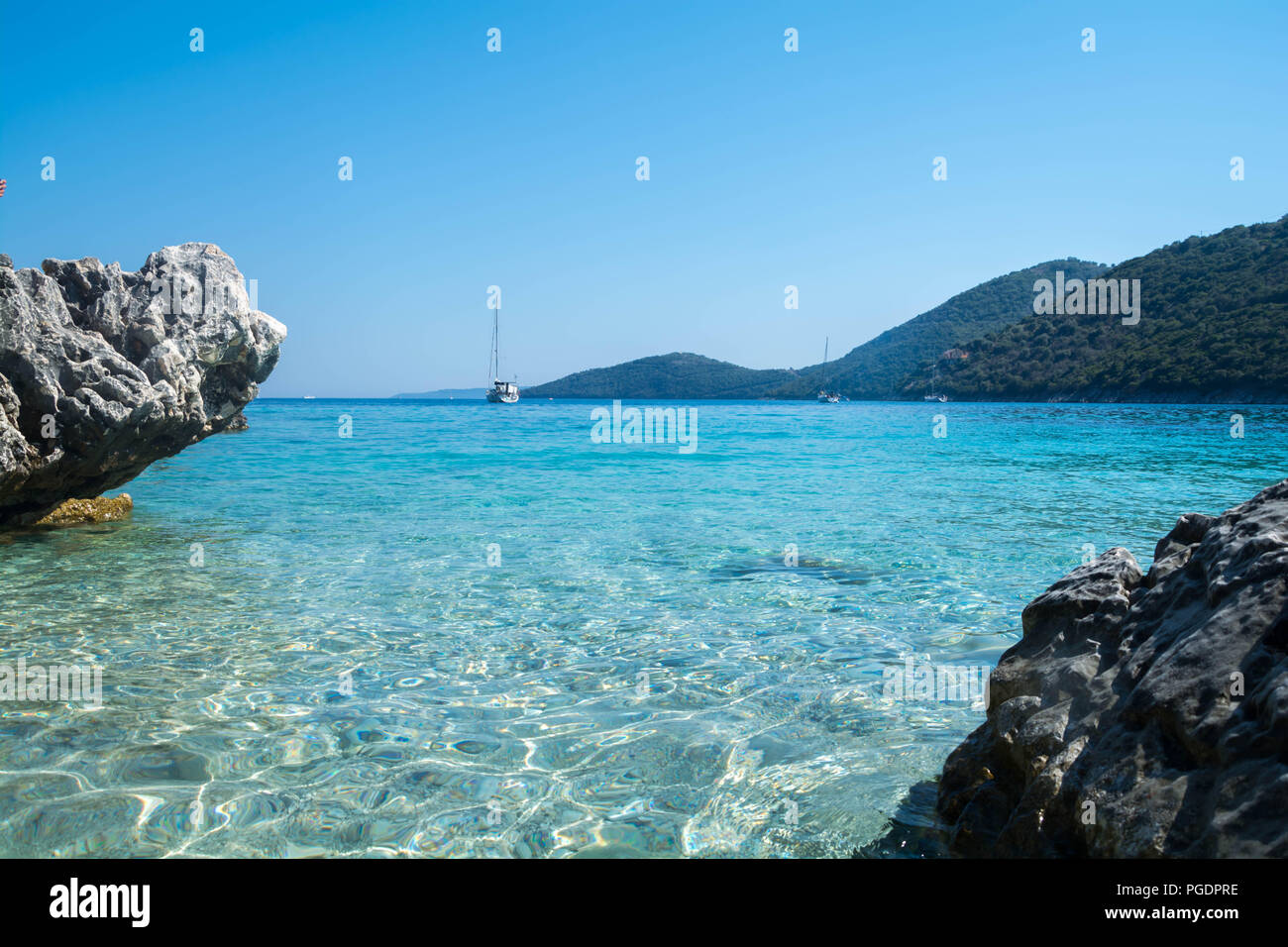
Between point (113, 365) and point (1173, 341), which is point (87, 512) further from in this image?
point (1173, 341)

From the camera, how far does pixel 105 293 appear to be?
32.3 feet

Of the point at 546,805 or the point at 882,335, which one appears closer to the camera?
the point at 546,805

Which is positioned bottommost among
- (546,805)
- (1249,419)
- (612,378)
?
(546,805)

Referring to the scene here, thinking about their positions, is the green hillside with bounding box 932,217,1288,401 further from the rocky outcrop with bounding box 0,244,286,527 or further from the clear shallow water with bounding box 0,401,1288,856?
the rocky outcrop with bounding box 0,244,286,527

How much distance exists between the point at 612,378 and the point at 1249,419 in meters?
133

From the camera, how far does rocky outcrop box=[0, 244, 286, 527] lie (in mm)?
8445

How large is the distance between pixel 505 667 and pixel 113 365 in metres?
7.30

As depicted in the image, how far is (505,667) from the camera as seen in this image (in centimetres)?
539

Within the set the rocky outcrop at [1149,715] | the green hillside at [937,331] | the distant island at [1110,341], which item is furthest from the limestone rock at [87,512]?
the green hillside at [937,331]

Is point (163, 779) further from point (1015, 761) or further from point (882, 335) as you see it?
point (882, 335)

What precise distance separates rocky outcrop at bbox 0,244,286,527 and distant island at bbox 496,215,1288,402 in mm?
73672

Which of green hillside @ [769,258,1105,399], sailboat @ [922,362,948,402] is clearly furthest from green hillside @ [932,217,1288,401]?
green hillside @ [769,258,1105,399]

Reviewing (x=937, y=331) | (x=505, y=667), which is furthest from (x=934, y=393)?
(x=505, y=667)
